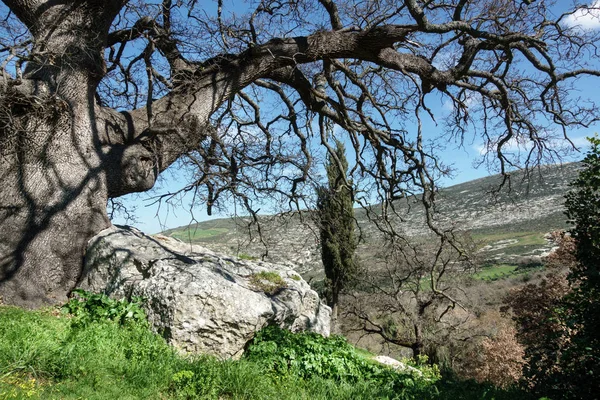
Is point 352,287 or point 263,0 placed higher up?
point 263,0

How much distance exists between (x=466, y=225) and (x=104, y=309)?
14.5 metres

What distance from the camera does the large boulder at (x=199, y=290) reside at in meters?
5.46

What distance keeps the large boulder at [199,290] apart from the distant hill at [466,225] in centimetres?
48

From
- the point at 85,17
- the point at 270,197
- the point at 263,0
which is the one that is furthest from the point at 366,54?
the point at 85,17

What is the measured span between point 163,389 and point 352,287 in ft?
56.4

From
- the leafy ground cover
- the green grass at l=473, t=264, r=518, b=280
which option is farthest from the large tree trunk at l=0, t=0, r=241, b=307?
the green grass at l=473, t=264, r=518, b=280

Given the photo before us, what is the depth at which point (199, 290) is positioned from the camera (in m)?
5.58

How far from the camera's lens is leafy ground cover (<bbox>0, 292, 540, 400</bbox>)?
367 centimetres

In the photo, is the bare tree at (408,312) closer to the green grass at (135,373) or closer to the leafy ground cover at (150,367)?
the leafy ground cover at (150,367)

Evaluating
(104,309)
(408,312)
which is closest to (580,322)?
(104,309)

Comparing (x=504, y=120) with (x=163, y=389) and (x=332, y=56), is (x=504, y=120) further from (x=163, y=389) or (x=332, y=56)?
(x=163, y=389)

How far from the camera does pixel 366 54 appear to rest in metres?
7.70

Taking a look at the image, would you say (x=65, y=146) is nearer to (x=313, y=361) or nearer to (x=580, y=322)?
(x=313, y=361)

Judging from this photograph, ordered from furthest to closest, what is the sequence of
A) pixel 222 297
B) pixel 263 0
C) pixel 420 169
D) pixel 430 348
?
1. pixel 430 348
2. pixel 420 169
3. pixel 263 0
4. pixel 222 297
